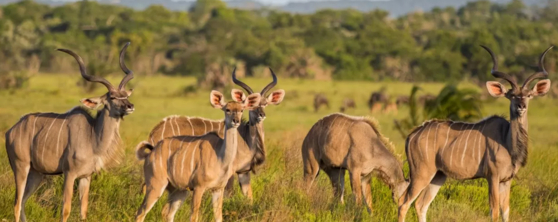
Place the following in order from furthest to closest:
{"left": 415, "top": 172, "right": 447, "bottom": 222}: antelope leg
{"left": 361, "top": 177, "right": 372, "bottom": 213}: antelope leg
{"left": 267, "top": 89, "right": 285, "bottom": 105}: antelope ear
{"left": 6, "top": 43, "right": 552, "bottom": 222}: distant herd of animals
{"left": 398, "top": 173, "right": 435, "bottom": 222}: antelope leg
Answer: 1. {"left": 361, "top": 177, "right": 372, "bottom": 213}: antelope leg
2. {"left": 267, "top": 89, "right": 285, "bottom": 105}: antelope ear
3. {"left": 415, "top": 172, "right": 447, "bottom": 222}: antelope leg
4. {"left": 398, "top": 173, "right": 435, "bottom": 222}: antelope leg
5. {"left": 6, "top": 43, "right": 552, "bottom": 222}: distant herd of animals

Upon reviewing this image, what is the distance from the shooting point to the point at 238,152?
7168mm

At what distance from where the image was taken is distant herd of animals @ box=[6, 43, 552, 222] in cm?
623

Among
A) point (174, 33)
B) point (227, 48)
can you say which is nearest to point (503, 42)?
point (227, 48)

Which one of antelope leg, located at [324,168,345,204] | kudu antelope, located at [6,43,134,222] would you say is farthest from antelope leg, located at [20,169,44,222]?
antelope leg, located at [324,168,345,204]

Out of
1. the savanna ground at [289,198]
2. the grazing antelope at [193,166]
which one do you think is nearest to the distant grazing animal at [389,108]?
the savanna ground at [289,198]

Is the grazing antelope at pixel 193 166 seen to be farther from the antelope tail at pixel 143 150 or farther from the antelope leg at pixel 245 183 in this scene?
the antelope leg at pixel 245 183

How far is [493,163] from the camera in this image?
6750 mm

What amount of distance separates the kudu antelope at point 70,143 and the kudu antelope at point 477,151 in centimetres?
237

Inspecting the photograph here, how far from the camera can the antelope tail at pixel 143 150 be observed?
20.7 ft

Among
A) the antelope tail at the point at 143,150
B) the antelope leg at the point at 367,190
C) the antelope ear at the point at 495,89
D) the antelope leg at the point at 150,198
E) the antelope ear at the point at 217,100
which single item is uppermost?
the antelope ear at the point at 217,100

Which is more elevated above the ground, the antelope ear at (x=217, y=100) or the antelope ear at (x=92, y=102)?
the antelope ear at (x=92, y=102)

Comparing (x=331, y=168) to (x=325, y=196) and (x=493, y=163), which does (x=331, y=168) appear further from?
(x=493, y=163)

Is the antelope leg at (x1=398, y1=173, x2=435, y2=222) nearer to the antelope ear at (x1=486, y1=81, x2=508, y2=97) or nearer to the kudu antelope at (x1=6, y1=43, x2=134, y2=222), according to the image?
the antelope ear at (x1=486, y1=81, x2=508, y2=97)

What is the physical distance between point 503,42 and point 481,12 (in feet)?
123
